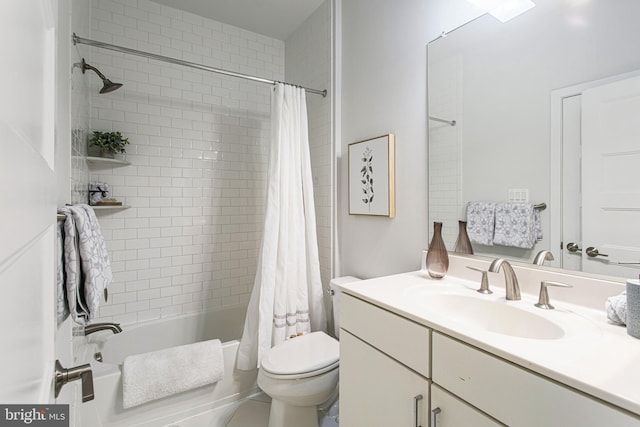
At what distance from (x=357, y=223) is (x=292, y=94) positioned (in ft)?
3.17

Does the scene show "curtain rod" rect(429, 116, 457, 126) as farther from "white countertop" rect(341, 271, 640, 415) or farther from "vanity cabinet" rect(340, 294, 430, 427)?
"vanity cabinet" rect(340, 294, 430, 427)

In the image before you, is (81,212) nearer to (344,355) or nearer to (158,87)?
(344,355)

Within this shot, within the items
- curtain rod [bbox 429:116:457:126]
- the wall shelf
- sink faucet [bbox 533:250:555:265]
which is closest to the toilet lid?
sink faucet [bbox 533:250:555:265]

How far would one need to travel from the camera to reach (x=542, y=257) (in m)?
1.11

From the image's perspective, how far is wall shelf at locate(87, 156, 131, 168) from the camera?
192 centimetres

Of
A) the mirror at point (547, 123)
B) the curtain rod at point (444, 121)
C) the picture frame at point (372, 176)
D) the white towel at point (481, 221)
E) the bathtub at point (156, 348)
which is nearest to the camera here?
the mirror at point (547, 123)

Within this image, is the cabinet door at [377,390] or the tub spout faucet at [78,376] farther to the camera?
the cabinet door at [377,390]

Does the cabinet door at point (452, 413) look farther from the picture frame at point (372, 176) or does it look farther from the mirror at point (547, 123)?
the picture frame at point (372, 176)

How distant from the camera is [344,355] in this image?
1190mm

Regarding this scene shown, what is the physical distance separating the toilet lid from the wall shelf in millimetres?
1583

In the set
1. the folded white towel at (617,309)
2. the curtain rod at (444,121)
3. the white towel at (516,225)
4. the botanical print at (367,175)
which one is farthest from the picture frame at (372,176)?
the folded white towel at (617,309)

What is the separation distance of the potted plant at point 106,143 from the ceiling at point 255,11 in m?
1.09

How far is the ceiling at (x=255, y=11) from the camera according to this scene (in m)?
2.23

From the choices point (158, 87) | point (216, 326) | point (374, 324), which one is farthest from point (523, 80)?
point (216, 326)
